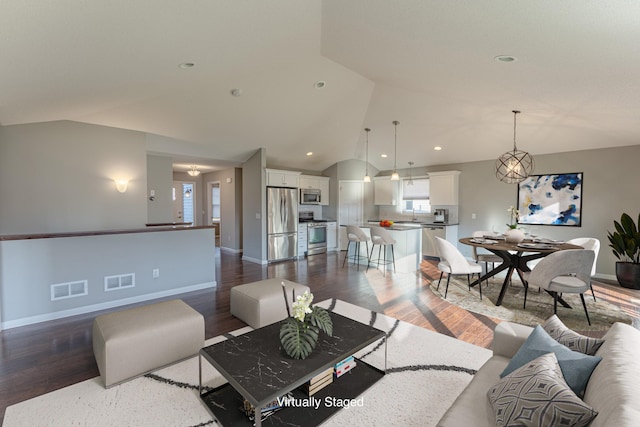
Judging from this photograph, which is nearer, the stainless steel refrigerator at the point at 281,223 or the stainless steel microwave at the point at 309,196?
the stainless steel refrigerator at the point at 281,223

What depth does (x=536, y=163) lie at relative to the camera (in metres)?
6.05

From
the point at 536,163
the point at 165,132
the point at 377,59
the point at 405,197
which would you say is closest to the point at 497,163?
the point at 536,163

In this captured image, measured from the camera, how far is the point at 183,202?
980 centimetres

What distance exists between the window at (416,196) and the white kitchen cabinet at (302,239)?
9.47 feet

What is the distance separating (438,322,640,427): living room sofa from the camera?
3.11 ft

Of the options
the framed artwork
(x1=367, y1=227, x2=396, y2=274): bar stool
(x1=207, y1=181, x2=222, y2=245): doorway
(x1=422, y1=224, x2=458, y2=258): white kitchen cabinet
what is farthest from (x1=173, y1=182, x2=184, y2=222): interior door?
the framed artwork

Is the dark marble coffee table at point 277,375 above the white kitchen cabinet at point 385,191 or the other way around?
the other way around

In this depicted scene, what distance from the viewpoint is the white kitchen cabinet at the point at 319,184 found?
25.7 ft

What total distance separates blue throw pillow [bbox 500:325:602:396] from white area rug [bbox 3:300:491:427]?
2.36ft

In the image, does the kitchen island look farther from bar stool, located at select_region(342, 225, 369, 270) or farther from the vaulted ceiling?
the vaulted ceiling

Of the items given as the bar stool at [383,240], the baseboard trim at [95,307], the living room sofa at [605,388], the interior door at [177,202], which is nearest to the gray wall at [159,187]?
the baseboard trim at [95,307]

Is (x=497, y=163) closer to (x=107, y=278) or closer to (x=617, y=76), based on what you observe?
(x=617, y=76)

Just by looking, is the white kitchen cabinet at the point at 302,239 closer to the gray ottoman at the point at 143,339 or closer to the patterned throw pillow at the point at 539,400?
the gray ottoman at the point at 143,339

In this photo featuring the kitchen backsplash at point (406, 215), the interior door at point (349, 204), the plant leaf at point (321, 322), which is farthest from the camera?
the interior door at point (349, 204)
